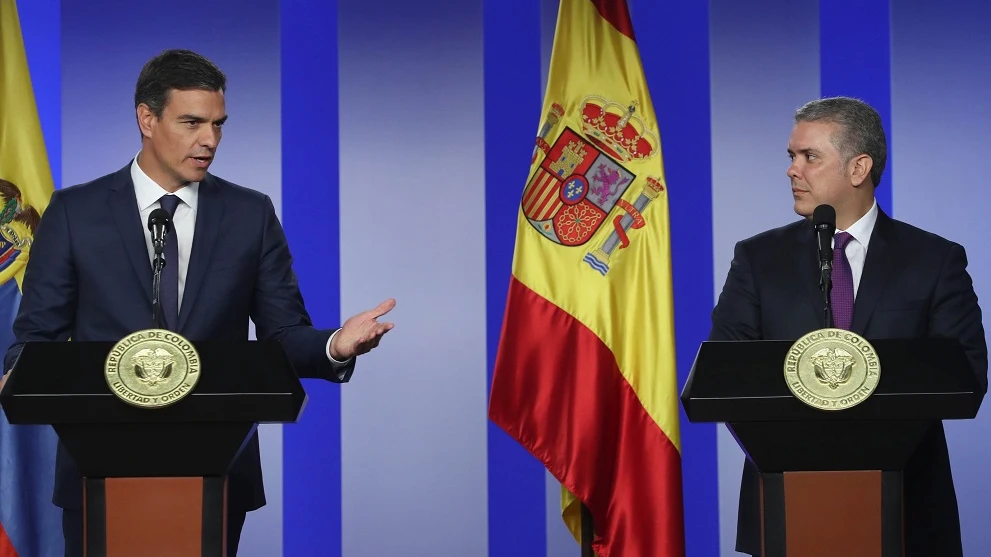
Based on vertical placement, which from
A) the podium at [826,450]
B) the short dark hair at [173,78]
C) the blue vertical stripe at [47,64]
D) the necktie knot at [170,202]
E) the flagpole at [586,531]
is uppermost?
the blue vertical stripe at [47,64]

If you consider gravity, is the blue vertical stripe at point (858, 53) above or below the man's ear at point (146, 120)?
above

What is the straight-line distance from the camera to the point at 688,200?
14.2ft

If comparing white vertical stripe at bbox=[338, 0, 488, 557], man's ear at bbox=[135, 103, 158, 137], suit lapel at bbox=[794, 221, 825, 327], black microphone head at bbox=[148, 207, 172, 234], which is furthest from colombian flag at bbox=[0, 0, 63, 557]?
suit lapel at bbox=[794, 221, 825, 327]

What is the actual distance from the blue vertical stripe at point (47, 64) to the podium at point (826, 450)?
3204mm

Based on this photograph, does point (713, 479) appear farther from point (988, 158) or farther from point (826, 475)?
point (826, 475)

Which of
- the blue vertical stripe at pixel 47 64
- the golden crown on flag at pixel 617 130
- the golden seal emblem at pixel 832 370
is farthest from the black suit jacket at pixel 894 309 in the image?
the blue vertical stripe at pixel 47 64

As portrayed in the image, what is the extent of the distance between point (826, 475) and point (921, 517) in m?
0.66

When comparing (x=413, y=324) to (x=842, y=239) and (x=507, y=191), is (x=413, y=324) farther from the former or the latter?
(x=842, y=239)

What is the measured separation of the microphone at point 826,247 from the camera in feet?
6.81

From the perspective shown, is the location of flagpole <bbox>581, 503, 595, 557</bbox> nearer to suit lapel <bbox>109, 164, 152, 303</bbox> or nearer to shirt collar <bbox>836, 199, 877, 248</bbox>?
shirt collar <bbox>836, 199, 877, 248</bbox>

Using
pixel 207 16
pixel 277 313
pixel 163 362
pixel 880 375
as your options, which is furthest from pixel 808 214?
pixel 207 16

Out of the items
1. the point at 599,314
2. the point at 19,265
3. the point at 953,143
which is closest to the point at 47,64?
the point at 19,265

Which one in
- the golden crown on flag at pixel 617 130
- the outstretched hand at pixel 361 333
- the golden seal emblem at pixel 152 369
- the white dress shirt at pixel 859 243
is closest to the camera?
the golden seal emblem at pixel 152 369

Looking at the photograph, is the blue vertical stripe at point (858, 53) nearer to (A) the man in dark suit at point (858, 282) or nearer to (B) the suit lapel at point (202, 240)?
(A) the man in dark suit at point (858, 282)
